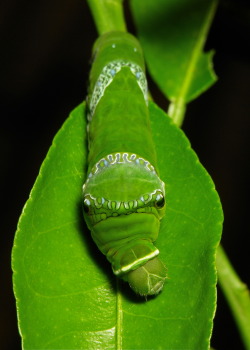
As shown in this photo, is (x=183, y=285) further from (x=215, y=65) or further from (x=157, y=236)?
(x=215, y=65)

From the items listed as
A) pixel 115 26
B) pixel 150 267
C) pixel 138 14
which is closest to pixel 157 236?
pixel 150 267

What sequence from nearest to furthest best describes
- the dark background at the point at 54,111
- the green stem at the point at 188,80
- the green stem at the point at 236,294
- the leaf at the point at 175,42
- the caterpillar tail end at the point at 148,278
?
the caterpillar tail end at the point at 148,278 < the green stem at the point at 236,294 < the green stem at the point at 188,80 < the leaf at the point at 175,42 < the dark background at the point at 54,111

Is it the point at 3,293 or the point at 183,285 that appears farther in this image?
the point at 3,293

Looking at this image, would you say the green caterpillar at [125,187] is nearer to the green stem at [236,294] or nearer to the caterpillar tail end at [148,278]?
the caterpillar tail end at [148,278]

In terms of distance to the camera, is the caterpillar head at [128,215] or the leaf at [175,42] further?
the leaf at [175,42]

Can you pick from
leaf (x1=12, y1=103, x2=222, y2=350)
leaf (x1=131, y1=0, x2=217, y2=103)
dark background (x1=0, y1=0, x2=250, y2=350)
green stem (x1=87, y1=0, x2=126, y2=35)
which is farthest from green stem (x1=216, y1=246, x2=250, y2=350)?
dark background (x1=0, y1=0, x2=250, y2=350)

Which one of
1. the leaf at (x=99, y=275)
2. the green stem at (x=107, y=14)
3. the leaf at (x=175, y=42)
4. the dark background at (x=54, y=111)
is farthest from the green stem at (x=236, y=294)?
the dark background at (x=54, y=111)
